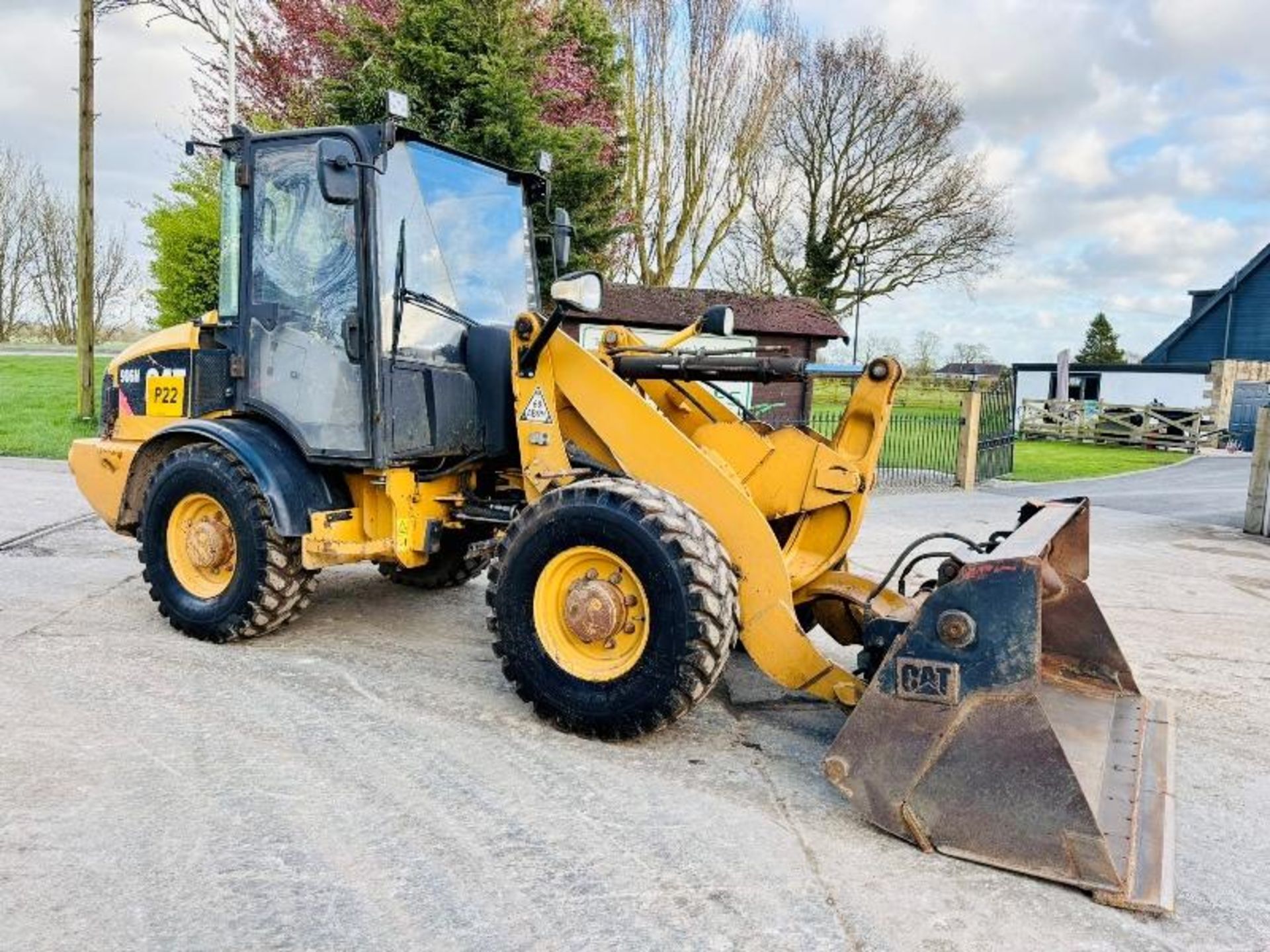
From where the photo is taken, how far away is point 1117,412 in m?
27.4

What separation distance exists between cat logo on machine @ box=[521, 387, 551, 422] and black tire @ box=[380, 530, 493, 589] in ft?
6.33

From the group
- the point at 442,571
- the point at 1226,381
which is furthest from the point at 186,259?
the point at 1226,381

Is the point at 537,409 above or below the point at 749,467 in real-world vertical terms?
above

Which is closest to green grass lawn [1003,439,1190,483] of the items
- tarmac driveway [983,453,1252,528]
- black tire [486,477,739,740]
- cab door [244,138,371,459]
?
tarmac driveway [983,453,1252,528]

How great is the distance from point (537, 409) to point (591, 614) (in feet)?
3.57

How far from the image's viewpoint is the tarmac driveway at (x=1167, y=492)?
1297 centimetres

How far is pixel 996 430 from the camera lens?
1612 centimetres

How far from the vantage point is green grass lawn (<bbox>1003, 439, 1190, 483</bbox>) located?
18.0 m

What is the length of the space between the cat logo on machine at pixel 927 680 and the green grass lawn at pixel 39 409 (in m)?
13.2

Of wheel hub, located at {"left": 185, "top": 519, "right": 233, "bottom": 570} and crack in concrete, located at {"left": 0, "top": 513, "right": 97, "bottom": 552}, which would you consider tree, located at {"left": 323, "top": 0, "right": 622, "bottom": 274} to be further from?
wheel hub, located at {"left": 185, "top": 519, "right": 233, "bottom": 570}

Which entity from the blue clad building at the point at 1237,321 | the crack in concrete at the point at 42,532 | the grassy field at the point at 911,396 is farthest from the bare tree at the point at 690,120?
the blue clad building at the point at 1237,321

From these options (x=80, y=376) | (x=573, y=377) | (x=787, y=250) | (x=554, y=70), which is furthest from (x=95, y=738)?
(x=787, y=250)

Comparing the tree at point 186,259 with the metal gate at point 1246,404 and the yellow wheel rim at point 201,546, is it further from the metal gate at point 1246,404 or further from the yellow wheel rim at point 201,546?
the metal gate at point 1246,404

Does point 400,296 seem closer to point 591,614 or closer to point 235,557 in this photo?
point 235,557
